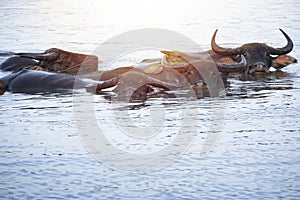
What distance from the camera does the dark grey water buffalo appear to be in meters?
12.6

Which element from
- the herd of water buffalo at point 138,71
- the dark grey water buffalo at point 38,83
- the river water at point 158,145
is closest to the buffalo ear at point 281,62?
the herd of water buffalo at point 138,71

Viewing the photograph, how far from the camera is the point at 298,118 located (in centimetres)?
1006

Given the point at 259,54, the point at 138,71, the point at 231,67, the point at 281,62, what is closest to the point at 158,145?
the point at 138,71

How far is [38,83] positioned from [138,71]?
1.73 m

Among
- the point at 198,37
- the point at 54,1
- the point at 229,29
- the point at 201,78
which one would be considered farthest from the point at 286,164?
the point at 54,1

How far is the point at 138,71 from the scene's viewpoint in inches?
508

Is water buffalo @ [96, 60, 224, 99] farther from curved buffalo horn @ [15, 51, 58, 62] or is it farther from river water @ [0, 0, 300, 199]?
curved buffalo horn @ [15, 51, 58, 62]

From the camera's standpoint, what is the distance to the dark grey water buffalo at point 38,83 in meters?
12.6

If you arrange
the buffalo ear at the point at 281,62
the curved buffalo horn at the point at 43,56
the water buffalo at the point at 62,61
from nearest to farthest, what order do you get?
the water buffalo at the point at 62,61
the curved buffalo horn at the point at 43,56
the buffalo ear at the point at 281,62

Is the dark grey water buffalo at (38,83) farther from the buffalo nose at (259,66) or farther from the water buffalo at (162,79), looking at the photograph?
the buffalo nose at (259,66)

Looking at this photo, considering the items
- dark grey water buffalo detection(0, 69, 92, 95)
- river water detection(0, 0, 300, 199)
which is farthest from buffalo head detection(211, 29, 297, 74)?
dark grey water buffalo detection(0, 69, 92, 95)

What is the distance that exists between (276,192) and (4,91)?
688 cm

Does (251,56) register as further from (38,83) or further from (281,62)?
(38,83)

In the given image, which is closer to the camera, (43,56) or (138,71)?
(138,71)
